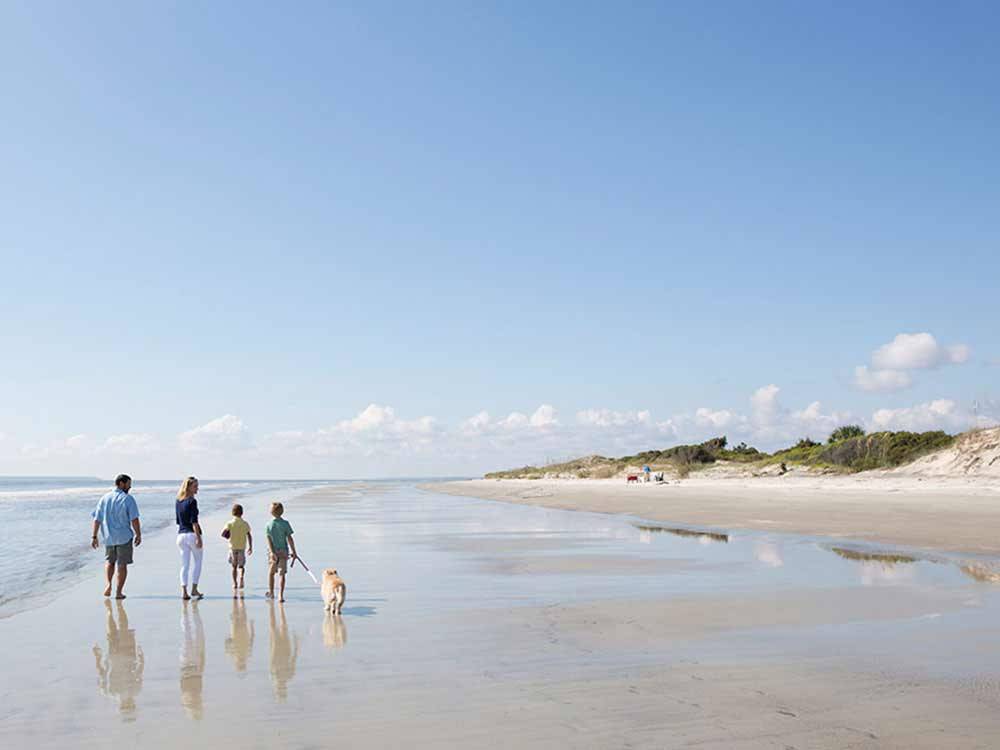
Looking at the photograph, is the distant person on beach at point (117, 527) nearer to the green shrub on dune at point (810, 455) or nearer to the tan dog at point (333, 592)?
the tan dog at point (333, 592)

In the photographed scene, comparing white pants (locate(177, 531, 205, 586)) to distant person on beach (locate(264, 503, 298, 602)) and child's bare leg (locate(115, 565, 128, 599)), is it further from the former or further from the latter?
distant person on beach (locate(264, 503, 298, 602))

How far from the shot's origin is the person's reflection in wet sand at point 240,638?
8.55 metres

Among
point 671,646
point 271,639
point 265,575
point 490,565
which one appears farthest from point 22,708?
point 490,565

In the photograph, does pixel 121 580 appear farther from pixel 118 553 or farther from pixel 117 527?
pixel 117 527

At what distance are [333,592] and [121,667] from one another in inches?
127

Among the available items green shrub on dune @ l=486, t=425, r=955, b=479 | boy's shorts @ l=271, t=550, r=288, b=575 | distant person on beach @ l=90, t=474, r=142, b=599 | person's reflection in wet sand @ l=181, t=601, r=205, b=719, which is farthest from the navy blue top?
green shrub on dune @ l=486, t=425, r=955, b=479

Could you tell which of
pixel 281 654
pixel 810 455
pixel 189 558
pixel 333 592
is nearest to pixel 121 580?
pixel 189 558

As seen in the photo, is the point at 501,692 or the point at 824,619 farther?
the point at 824,619

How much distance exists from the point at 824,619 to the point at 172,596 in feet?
33.9

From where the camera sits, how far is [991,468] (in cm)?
3597

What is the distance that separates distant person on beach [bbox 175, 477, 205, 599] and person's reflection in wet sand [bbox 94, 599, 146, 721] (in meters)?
1.89

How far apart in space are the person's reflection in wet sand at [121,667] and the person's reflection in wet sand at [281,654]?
48.6 inches

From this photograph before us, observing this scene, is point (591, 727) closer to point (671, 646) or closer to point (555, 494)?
point (671, 646)

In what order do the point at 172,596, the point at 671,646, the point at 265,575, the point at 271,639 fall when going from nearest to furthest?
the point at 671,646 → the point at 271,639 → the point at 172,596 → the point at 265,575
